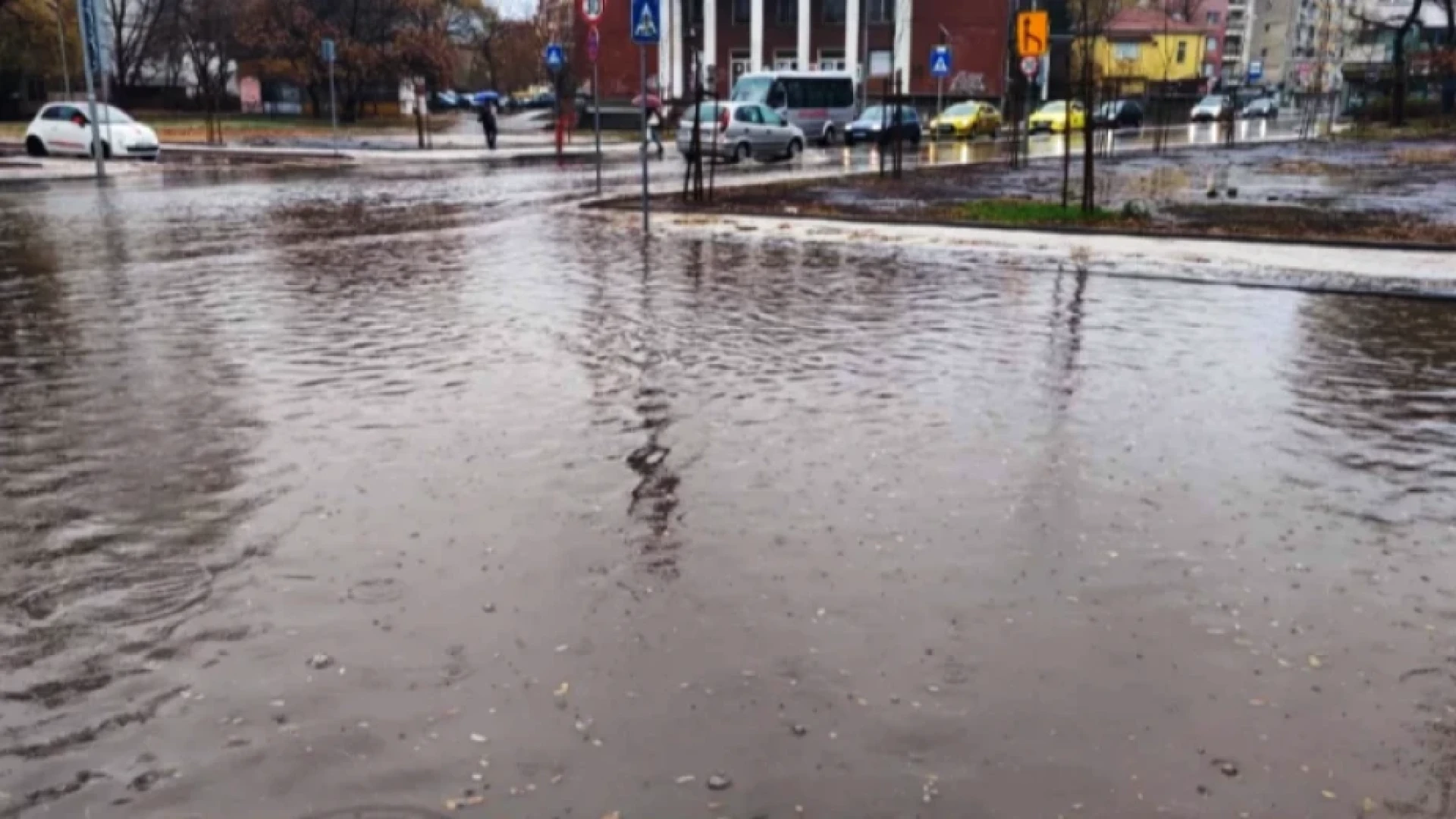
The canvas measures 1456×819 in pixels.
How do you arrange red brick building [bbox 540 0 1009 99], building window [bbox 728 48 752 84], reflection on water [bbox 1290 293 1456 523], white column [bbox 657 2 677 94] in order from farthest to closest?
white column [bbox 657 2 677 94], building window [bbox 728 48 752 84], red brick building [bbox 540 0 1009 99], reflection on water [bbox 1290 293 1456 523]

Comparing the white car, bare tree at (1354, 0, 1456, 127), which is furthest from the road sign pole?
bare tree at (1354, 0, 1456, 127)

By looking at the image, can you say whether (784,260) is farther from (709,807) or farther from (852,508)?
(709,807)

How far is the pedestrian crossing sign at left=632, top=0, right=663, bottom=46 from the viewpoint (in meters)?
15.6

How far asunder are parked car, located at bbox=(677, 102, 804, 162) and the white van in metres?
9.00

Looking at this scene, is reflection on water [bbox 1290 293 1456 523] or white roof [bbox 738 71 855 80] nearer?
reflection on water [bbox 1290 293 1456 523]

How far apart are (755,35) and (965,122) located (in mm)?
19472

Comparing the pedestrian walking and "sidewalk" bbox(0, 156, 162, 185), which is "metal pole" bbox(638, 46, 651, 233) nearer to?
"sidewalk" bbox(0, 156, 162, 185)

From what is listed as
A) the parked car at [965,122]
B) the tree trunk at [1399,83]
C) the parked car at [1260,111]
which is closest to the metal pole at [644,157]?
the parked car at [965,122]

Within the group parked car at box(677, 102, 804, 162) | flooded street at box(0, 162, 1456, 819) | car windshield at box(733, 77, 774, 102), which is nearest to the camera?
flooded street at box(0, 162, 1456, 819)

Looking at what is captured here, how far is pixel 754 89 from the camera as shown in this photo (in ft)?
151

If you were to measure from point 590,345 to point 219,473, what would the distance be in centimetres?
373

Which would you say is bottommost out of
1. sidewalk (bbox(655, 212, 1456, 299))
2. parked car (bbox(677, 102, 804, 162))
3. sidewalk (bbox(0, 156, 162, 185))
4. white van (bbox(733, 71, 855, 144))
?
sidewalk (bbox(655, 212, 1456, 299))

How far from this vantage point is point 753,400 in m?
7.94

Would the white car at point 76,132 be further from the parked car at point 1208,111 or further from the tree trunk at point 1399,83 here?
the parked car at point 1208,111
